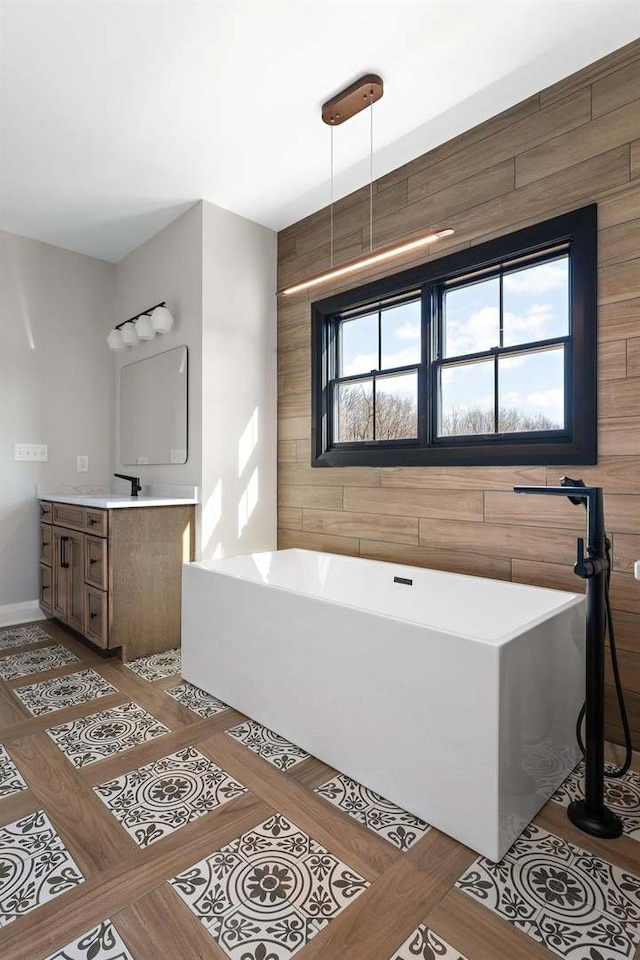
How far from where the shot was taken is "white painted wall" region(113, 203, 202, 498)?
124 inches

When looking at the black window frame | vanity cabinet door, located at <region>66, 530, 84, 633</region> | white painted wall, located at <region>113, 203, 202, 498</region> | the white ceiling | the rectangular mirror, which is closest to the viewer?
the white ceiling

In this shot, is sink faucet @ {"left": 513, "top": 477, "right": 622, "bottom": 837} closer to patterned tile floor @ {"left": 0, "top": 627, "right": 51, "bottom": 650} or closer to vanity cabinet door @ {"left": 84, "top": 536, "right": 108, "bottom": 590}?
vanity cabinet door @ {"left": 84, "top": 536, "right": 108, "bottom": 590}

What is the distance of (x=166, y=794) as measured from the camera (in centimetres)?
172

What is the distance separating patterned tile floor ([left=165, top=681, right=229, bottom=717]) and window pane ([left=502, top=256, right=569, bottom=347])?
2122 millimetres

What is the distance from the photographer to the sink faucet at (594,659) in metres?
1.58

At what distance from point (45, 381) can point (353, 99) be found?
2.70 meters

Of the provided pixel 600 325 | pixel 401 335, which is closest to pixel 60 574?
pixel 401 335

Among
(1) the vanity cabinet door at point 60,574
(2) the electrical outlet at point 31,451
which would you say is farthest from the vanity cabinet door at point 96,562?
(2) the electrical outlet at point 31,451

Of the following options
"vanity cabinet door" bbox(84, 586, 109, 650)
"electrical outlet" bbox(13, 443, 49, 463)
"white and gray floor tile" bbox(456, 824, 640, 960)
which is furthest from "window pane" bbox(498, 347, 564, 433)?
"electrical outlet" bbox(13, 443, 49, 463)

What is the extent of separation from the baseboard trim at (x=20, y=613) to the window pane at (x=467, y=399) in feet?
9.78

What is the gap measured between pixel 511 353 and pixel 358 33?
1.39m

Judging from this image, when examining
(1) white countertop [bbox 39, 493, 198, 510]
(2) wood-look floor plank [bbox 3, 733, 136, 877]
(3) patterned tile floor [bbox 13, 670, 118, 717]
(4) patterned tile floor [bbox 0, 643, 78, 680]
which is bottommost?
(2) wood-look floor plank [bbox 3, 733, 136, 877]

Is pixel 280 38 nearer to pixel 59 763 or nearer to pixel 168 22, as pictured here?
pixel 168 22

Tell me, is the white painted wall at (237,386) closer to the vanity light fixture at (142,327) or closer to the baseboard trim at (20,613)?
the vanity light fixture at (142,327)
